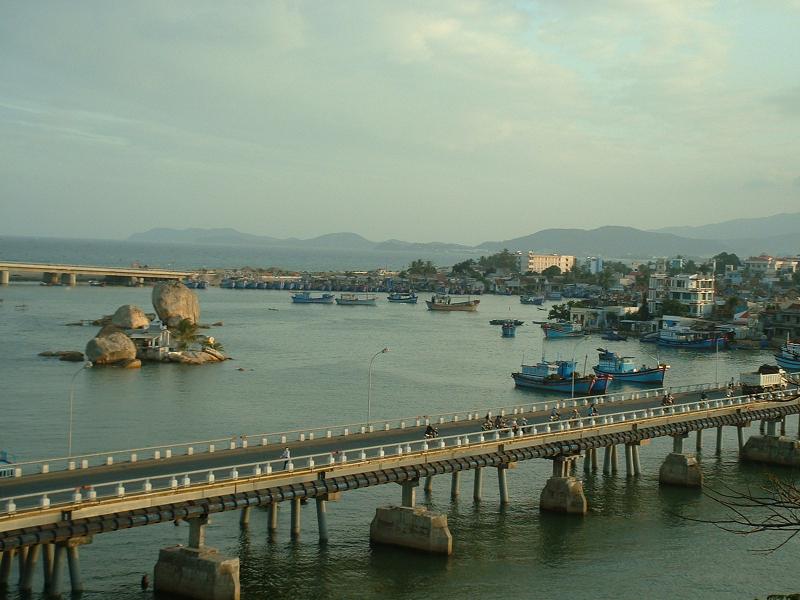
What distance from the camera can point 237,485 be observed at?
35031 mm

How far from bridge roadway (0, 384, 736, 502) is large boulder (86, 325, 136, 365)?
50.9 m

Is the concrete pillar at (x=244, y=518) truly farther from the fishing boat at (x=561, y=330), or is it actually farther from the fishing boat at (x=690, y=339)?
the fishing boat at (x=561, y=330)

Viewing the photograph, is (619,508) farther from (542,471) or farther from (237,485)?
(237,485)

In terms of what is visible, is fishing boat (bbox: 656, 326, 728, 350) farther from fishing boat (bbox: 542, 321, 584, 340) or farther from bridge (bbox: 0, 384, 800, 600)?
bridge (bbox: 0, 384, 800, 600)

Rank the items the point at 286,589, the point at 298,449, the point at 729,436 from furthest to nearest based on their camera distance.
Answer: the point at 729,436 < the point at 298,449 < the point at 286,589

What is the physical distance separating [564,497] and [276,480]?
15.0m

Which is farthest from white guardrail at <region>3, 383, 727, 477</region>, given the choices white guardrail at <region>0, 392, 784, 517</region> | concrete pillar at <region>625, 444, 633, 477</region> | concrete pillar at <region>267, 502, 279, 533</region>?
concrete pillar at <region>625, 444, 633, 477</region>

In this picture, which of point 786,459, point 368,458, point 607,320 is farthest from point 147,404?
point 607,320

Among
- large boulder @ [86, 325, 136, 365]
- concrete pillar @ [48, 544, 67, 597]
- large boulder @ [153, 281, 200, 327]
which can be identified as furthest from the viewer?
large boulder @ [153, 281, 200, 327]

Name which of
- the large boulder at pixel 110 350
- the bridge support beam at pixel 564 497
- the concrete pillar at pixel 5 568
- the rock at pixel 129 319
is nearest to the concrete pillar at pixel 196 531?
the concrete pillar at pixel 5 568

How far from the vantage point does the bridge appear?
104ft

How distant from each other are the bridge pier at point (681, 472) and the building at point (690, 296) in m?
115

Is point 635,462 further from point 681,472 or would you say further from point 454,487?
point 454,487

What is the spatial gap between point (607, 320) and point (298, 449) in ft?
424
